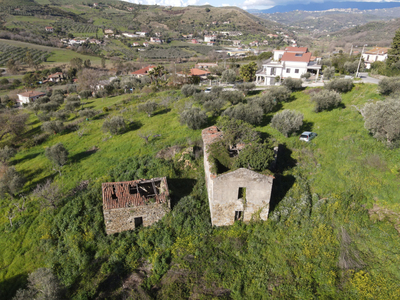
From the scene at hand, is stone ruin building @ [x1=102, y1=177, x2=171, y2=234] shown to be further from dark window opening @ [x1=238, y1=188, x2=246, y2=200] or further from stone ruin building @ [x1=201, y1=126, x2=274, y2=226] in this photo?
dark window opening @ [x1=238, y1=188, x2=246, y2=200]

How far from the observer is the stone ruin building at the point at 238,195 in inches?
610

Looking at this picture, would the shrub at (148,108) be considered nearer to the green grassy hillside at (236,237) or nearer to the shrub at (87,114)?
the shrub at (87,114)

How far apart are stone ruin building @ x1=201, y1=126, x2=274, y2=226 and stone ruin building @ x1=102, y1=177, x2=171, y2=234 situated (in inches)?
153

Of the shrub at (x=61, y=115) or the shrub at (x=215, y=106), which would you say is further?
the shrub at (x=61, y=115)

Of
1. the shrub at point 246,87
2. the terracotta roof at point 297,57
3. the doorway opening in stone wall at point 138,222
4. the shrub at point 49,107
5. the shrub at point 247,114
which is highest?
the terracotta roof at point 297,57

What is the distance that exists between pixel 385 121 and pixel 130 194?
73.7 feet

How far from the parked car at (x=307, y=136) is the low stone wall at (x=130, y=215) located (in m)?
15.3

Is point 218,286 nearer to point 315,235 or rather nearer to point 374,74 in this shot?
point 315,235

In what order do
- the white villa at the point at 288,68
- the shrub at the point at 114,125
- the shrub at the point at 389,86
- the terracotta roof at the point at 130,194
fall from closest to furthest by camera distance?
the terracotta roof at the point at 130,194 → the shrub at the point at 389,86 → the shrub at the point at 114,125 → the white villa at the point at 288,68

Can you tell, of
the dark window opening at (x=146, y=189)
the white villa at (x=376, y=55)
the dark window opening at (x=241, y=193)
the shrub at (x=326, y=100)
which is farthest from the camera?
the white villa at (x=376, y=55)

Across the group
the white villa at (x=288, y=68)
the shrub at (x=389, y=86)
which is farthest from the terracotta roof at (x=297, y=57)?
the shrub at (x=389, y=86)

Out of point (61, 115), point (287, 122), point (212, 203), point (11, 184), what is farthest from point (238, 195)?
point (61, 115)

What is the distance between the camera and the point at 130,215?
16453 mm

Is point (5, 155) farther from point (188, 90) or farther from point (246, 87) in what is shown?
point (246, 87)
